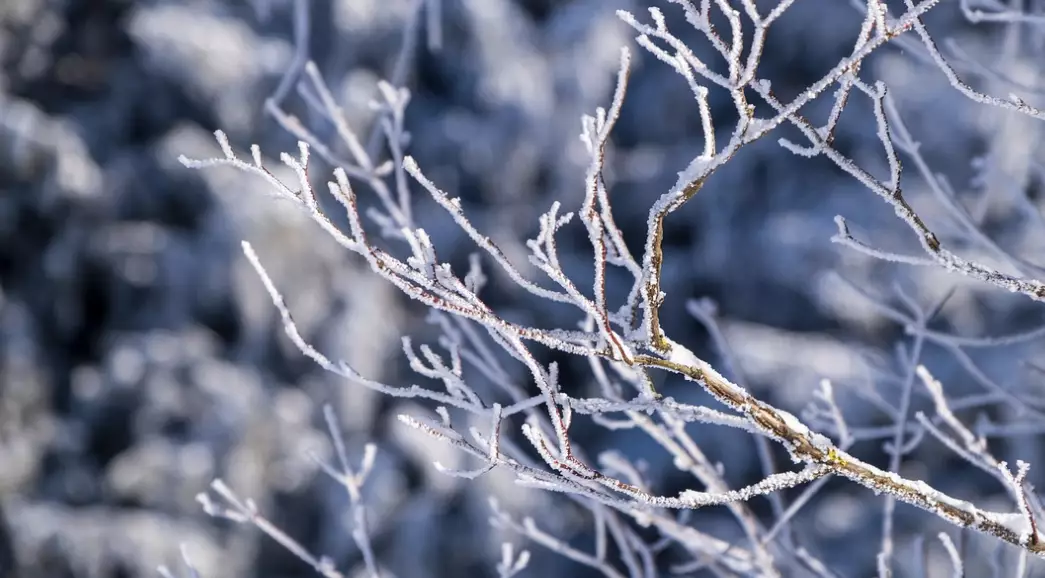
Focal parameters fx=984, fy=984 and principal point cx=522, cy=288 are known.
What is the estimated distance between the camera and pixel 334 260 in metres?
6.73

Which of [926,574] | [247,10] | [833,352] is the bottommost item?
[247,10]

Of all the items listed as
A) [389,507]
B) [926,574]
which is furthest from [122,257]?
[926,574]

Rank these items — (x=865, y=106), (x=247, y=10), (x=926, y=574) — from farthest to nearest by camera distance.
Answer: (x=247, y=10) → (x=865, y=106) → (x=926, y=574)

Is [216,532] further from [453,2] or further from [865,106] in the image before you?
[865,106]

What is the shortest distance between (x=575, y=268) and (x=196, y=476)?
2801 mm

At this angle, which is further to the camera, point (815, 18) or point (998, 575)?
point (815, 18)

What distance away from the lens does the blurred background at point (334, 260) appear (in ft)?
20.3

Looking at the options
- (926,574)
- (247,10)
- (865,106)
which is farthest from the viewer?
→ (247,10)

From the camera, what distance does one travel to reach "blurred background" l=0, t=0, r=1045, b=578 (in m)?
6.18

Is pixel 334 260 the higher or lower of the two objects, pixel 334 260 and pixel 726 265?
the lower

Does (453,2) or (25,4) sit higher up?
(453,2)

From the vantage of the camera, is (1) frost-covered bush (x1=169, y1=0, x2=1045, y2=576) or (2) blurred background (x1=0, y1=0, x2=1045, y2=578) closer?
(1) frost-covered bush (x1=169, y1=0, x2=1045, y2=576)

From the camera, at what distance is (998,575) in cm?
139

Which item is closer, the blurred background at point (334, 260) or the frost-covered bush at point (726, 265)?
the frost-covered bush at point (726, 265)
